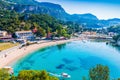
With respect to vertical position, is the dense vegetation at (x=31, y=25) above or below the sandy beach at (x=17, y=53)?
above

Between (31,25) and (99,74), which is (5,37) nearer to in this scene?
(31,25)

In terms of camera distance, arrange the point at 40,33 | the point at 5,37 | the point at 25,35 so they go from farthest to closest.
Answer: the point at 40,33 → the point at 25,35 → the point at 5,37

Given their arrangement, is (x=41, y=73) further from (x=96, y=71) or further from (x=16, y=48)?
(x=16, y=48)

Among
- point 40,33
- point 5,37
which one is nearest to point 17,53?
point 5,37

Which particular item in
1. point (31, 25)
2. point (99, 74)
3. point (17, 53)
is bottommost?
point (17, 53)

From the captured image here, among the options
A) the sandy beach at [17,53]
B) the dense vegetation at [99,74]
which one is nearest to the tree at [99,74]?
the dense vegetation at [99,74]

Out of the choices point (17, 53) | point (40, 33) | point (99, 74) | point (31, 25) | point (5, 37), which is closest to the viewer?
point (99, 74)

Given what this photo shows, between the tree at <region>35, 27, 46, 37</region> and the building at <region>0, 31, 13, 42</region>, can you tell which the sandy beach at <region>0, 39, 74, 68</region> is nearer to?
the tree at <region>35, 27, 46, 37</region>

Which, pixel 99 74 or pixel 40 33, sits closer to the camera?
pixel 99 74

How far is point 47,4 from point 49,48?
415 feet

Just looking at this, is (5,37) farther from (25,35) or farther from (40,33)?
(40,33)

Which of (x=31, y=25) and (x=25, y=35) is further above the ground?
(x=31, y=25)

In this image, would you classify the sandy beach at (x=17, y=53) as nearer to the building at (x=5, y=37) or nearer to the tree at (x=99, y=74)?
the building at (x=5, y=37)

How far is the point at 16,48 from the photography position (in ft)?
130
